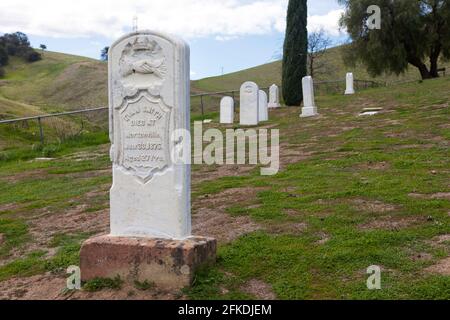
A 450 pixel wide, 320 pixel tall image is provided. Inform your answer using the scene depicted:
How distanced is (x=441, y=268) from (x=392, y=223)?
1342mm

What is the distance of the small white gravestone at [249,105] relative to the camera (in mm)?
18891

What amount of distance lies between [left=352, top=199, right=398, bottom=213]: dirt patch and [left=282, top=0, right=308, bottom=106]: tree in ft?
67.2

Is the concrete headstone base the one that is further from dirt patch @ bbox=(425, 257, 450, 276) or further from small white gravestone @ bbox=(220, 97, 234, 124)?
small white gravestone @ bbox=(220, 97, 234, 124)

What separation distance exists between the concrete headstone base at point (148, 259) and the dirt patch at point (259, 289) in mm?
504

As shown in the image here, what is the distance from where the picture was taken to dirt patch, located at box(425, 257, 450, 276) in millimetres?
4229

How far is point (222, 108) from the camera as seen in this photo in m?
21.0

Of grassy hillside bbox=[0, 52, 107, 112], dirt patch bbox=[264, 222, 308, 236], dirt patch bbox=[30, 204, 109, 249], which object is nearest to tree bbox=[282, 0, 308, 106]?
dirt patch bbox=[30, 204, 109, 249]

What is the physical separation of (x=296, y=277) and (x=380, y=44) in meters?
31.6

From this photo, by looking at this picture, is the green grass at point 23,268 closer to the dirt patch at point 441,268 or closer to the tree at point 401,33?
the dirt patch at point 441,268

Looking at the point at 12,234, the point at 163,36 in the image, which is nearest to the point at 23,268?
the point at 12,234

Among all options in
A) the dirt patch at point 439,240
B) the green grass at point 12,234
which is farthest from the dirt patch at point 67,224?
the dirt patch at point 439,240

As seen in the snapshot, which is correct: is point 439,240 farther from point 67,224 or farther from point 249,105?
point 249,105
